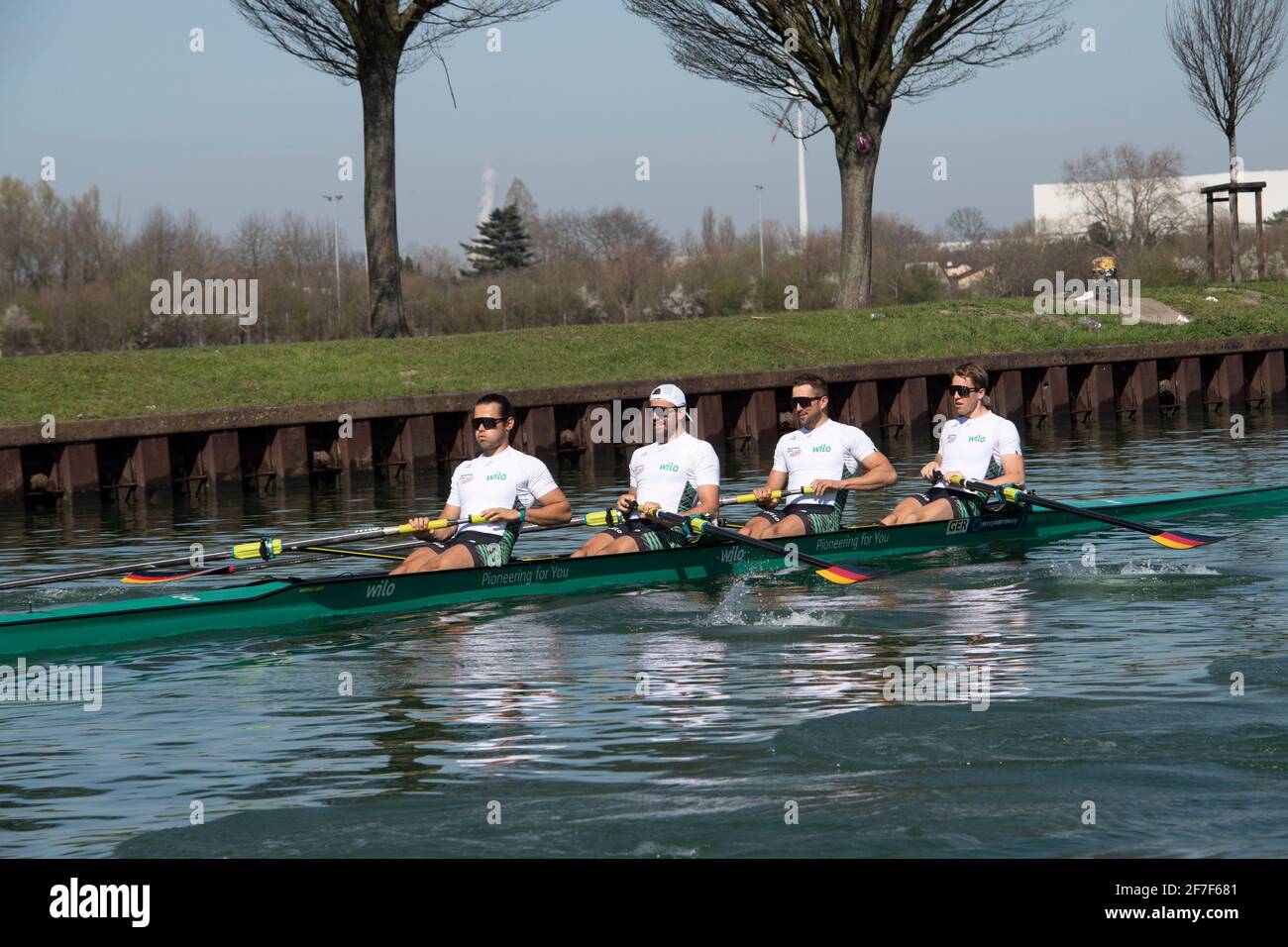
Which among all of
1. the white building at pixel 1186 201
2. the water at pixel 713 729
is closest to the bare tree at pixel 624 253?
the white building at pixel 1186 201

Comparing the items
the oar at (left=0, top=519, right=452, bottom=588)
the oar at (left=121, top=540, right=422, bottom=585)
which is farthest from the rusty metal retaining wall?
the oar at (left=0, top=519, right=452, bottom=588)

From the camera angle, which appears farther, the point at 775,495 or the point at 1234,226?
the point at 1234,226

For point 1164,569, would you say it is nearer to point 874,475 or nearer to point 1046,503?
point 1046,503

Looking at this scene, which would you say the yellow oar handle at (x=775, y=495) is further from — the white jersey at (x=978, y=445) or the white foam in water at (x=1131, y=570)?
the white foam in water at (x=1131, y=570)

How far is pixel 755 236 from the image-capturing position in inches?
4107

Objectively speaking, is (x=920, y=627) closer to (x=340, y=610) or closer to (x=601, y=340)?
(x=340, y=610)

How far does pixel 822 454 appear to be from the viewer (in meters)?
13.3

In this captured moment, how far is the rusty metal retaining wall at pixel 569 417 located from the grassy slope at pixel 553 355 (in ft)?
3.12

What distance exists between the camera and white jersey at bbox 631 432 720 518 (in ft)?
41.7

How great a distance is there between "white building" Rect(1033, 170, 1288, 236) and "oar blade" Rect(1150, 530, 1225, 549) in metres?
88.3

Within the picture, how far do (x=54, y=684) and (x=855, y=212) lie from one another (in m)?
25.6

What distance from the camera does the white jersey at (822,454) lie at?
13258mm

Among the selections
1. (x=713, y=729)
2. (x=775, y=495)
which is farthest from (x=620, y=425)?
(x=713, y=729)

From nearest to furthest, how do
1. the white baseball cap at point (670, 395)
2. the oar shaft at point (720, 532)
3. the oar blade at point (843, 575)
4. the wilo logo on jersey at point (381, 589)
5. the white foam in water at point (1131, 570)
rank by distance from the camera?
1. the wilo logo on jersey at point (381, 589)
2. the oar blade at point (843, 575)
3. the oar shaft at point (720, 532)
4. the white foam in water at point (1131, 570)
5. the white baseball cap at point (670, 395)
